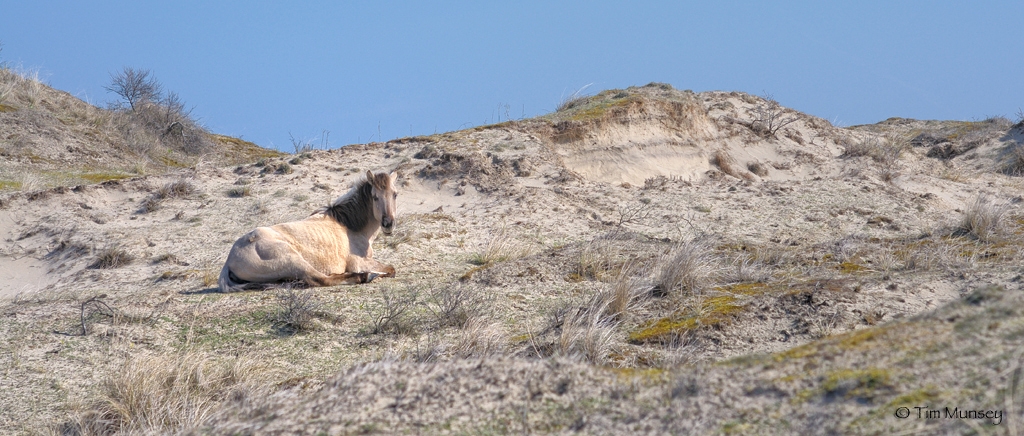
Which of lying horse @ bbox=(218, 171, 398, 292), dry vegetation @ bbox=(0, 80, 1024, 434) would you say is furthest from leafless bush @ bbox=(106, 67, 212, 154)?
lying horse @ bbox=(218, 171, 398, 292)

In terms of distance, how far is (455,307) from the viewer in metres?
7.60

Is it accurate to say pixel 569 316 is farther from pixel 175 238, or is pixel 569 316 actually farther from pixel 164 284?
A: pixel 175 238

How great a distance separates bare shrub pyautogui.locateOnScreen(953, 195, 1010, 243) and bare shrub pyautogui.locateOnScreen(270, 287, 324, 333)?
9.13 metres

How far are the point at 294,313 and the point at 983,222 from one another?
978 centimetres

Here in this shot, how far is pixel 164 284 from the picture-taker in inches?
420

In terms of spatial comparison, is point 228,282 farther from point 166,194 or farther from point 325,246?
point 166,194

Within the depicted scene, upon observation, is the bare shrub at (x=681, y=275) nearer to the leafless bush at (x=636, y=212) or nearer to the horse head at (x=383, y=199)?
the horse head at (x=383, y=199)

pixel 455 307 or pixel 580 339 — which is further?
pixel 455 307

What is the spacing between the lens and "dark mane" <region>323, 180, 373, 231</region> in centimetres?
1086

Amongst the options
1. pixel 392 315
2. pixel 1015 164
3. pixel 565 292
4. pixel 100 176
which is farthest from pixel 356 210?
pixel 1015 164

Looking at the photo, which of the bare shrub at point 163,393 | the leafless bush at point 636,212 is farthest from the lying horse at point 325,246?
the leafless bush at point 636,212

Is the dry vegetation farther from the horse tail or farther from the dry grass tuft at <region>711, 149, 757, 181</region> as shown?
the horse tail

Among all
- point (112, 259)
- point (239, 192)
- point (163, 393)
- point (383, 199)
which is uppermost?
point (239, 192)

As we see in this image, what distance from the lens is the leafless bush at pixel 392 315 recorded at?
24.3 ft
